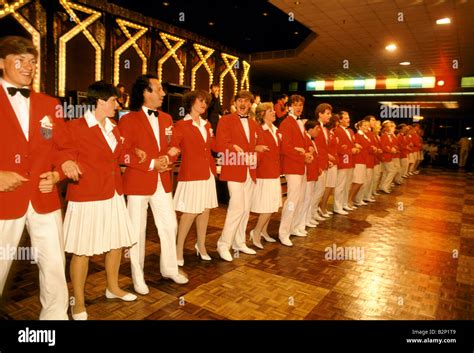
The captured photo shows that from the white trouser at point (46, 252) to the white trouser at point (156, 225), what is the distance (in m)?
0.78

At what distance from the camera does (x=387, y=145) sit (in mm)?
8781

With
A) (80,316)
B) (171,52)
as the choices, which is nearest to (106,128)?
(80,316)

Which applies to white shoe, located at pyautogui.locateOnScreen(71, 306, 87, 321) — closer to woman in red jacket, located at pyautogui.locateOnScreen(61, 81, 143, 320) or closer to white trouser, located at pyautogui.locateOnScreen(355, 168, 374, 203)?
woman in red jacket, located at pyautogui.locateOnScreen(61, 81, 143, 320)

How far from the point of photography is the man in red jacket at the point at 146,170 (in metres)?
2.88

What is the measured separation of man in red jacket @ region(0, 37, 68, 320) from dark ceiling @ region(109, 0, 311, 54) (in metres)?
7.86

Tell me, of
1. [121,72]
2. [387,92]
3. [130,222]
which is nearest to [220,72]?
[121,72]

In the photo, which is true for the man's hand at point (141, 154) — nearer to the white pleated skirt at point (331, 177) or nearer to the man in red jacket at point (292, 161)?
the man in red jacket at point (292, 161)

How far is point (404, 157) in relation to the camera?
11.2 metres

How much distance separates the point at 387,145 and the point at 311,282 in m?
6.54

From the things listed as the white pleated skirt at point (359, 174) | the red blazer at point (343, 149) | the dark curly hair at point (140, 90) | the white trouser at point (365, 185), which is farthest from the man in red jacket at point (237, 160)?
the white trouser at point (365, 185)

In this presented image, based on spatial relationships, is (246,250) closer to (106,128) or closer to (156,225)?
(156,225)

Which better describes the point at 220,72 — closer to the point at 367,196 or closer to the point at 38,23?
the point at 38,23

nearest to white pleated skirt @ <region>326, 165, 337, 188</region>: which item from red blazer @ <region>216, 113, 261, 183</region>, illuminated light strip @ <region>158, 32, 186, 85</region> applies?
red blazer @ <region>216, 113, 261, 183</region>

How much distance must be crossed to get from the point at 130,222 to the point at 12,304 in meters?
1.15
